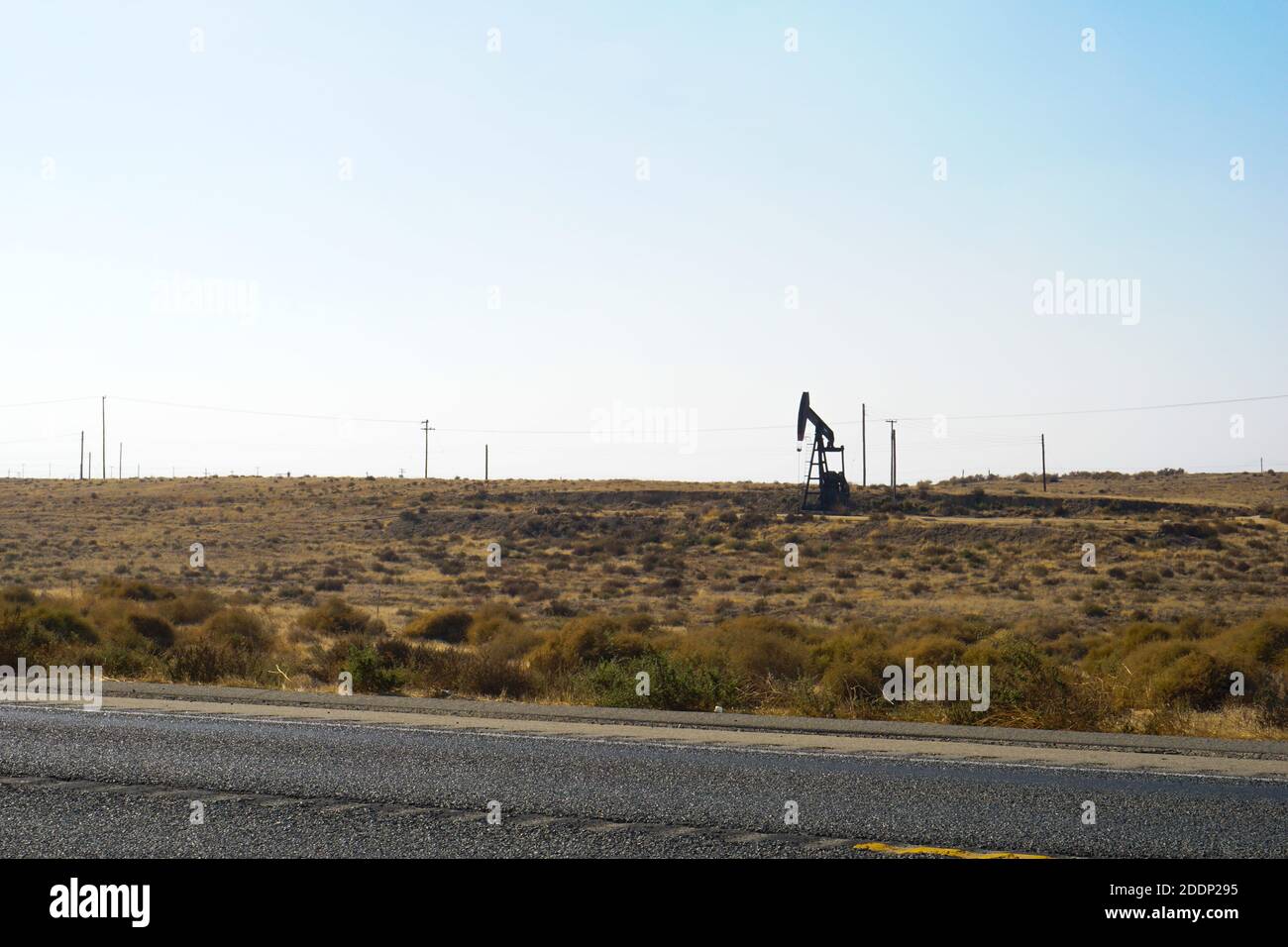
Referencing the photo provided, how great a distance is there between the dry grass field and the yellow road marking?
23.8 ft

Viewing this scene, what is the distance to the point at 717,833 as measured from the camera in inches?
322

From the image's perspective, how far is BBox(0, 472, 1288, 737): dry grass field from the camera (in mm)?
17828

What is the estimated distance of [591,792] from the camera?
9.47 m

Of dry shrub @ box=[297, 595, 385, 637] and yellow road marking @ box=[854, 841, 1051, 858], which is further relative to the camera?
dry shrub @ box=[297, 595, 385, 637]

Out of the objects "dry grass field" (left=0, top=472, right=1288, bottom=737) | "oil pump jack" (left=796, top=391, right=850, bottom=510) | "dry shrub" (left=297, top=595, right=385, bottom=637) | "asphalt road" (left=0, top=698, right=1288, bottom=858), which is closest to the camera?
"asphalt road" (left=0, top=698, right=1288, bottom=858)

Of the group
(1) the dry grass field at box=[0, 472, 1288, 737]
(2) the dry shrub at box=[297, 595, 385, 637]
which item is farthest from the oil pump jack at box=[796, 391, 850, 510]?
(2) the dry shrub at box=[297, 595, 385, 637]

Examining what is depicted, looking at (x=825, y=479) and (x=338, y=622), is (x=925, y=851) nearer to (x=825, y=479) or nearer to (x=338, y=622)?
(x=338, y=622)

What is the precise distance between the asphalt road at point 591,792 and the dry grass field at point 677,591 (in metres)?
4.12

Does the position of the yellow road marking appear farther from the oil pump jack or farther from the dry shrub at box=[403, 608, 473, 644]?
the oil pump jack

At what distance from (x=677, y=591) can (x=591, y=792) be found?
122 feet

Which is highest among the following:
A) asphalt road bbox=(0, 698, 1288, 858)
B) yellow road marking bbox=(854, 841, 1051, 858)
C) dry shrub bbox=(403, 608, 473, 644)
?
yellow road marking bbox=(854, 841, 1051, 858)

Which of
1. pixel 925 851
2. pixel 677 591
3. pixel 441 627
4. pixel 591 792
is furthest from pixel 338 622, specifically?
pixel 925 851

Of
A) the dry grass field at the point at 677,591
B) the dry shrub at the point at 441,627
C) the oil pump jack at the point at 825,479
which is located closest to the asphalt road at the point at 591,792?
the dry grass field at the point at 677,591
